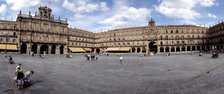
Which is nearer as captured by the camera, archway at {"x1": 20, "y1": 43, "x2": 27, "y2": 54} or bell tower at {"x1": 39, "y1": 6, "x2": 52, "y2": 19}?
archway at {"x1": 20, "y1": 43, "x2": 27, "y2": 54}

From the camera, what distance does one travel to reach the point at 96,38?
93.0m

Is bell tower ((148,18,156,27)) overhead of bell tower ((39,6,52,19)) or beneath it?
beneath

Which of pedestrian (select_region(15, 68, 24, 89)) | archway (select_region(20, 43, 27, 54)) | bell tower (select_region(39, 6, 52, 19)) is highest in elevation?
bell tower (select_region(39, 6, 52, 19))

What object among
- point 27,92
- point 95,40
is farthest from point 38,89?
point 95,40

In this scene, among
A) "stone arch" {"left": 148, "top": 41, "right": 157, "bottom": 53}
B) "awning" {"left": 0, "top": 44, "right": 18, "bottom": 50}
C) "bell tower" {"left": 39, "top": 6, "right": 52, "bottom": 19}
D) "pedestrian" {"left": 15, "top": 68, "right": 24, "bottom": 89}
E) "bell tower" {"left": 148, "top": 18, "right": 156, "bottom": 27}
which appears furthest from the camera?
"bell tower" {"left": 148, "top": 18, "right": 156, "bottom": 27}

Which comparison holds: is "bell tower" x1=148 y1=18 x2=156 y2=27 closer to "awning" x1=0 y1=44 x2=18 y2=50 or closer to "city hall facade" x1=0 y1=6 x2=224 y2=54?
"city hall facade" x1=0 y1=6 x2=224 y2=54

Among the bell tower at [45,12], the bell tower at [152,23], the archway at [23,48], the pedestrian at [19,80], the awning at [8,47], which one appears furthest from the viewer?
the bell tower at [152,23]

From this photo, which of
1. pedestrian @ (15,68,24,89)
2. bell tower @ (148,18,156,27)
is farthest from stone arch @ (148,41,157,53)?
pedestrian @ (15,68,24,89)

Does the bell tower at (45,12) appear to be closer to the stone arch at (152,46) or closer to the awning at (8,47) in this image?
the awning at (8,47)

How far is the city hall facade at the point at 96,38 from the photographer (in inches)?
2411

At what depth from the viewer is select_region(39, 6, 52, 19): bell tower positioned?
65312 millimetres

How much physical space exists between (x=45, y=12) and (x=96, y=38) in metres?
31.0

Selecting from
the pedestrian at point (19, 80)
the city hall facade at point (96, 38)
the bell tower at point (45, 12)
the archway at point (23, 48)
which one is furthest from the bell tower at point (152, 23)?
the pedestrian at point (19, 80)

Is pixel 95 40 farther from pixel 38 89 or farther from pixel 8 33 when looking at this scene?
pixel 38 89
